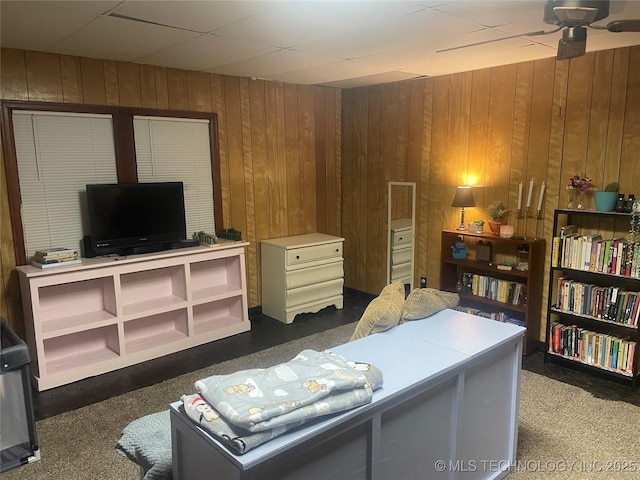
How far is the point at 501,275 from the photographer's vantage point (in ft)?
13.8

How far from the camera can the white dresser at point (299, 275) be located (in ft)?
15.3

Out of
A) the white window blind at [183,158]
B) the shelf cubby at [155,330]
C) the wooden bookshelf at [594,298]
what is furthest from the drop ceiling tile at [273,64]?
the wooden bookshelf at [594,298]

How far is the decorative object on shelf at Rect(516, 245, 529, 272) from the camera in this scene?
3942mm

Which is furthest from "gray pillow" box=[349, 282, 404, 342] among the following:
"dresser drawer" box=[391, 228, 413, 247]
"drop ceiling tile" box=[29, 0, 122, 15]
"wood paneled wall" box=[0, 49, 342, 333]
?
"wood paneled wall" box=[0, 49, 342, 333]

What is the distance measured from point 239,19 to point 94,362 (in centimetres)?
272

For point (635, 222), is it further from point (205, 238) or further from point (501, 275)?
point (205, 238)

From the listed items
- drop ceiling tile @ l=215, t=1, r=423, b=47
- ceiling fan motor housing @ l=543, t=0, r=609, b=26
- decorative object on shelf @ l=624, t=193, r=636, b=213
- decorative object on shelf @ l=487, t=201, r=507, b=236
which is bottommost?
decorative object on shelf @ l=487, t=201, r=507, b=236

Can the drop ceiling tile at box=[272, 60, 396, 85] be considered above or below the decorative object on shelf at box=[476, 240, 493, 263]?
above

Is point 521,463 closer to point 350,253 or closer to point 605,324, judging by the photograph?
point 605,324

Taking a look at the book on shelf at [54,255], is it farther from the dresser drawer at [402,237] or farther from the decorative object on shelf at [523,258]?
the decorative object on shelf at [523,258]

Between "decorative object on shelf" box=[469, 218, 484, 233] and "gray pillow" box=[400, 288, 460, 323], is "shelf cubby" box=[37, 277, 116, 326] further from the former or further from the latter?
"decorative object on shelf" box=[469, 218, 484, 233]

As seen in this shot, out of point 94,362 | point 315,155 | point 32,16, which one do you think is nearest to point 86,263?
point 94,362

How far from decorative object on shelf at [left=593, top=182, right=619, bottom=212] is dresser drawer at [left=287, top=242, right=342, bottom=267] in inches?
95.4

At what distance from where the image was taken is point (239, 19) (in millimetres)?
2625
